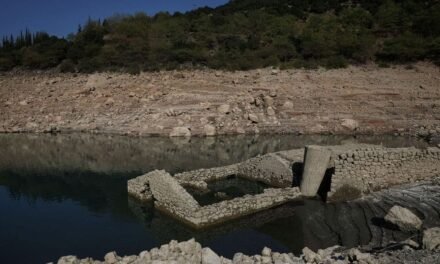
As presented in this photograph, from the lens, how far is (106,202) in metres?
17.9

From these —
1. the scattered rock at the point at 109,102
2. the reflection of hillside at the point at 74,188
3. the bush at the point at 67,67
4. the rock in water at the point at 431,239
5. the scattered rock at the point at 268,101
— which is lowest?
the reflection of hillside at the point at 74,188

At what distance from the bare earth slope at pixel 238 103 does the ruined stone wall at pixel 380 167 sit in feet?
57.0

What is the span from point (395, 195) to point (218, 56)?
111ft

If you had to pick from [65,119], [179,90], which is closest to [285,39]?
[179,90]

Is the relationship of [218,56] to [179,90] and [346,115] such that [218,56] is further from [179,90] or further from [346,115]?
[346,115]

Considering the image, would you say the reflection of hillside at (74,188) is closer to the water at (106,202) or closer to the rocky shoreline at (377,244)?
the water at (106,202)

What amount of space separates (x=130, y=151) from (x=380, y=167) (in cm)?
1698

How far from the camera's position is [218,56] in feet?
153

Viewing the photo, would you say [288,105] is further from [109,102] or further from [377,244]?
[377,244]

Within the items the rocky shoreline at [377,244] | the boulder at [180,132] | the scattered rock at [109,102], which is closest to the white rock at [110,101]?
the scattered rock at [109,102]

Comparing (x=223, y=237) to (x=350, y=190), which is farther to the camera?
(x=350, y=190)

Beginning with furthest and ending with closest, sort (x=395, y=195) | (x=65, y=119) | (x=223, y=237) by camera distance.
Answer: (x=65, y=119), (x=395, y=195), (x=223, y=237)

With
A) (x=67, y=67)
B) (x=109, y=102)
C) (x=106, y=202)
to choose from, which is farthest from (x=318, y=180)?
(x=67, y=67)

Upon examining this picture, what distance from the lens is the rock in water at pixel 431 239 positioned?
982 centimetres
